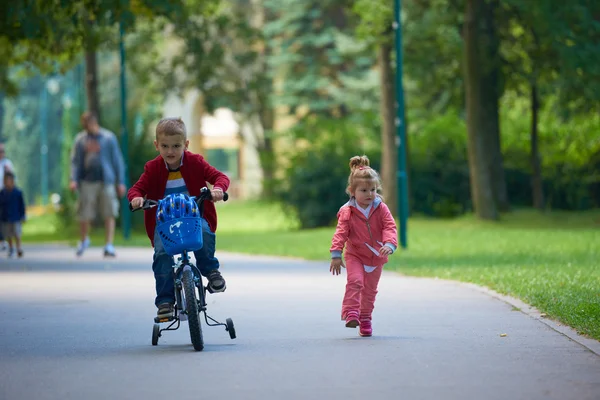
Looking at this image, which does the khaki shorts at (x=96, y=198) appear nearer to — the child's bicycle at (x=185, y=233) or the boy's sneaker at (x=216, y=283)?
the boy's sneaker at (x=216, y=283)

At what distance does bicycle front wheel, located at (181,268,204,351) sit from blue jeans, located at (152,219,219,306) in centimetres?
32

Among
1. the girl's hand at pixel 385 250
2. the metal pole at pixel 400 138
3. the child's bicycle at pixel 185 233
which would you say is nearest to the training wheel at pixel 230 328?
the child's bicycle at pixel 185 233

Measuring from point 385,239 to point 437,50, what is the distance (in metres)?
29.3

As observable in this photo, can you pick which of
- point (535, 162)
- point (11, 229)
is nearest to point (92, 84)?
point (535, 162)

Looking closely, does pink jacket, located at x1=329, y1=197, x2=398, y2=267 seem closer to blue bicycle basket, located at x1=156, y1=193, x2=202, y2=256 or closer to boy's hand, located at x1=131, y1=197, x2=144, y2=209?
blue bicycle basket, located at x1=156, y1=193, x2=202, y2=256

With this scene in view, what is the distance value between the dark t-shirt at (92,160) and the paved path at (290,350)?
616 cm

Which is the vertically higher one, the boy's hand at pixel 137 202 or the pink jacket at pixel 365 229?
the boy's hand at pixel 137 202

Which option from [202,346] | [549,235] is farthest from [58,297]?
[549,235]

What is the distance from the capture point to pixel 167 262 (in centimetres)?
1032

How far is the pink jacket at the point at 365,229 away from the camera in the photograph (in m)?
10.9

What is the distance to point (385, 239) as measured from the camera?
1077cm

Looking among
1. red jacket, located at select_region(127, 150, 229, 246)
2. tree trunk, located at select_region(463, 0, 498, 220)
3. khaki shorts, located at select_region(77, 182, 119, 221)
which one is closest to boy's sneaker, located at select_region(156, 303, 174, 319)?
red jacket, located at select_region(127, 150, 229, 246)

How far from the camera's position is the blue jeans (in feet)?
33.8

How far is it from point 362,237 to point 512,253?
11.5 m
